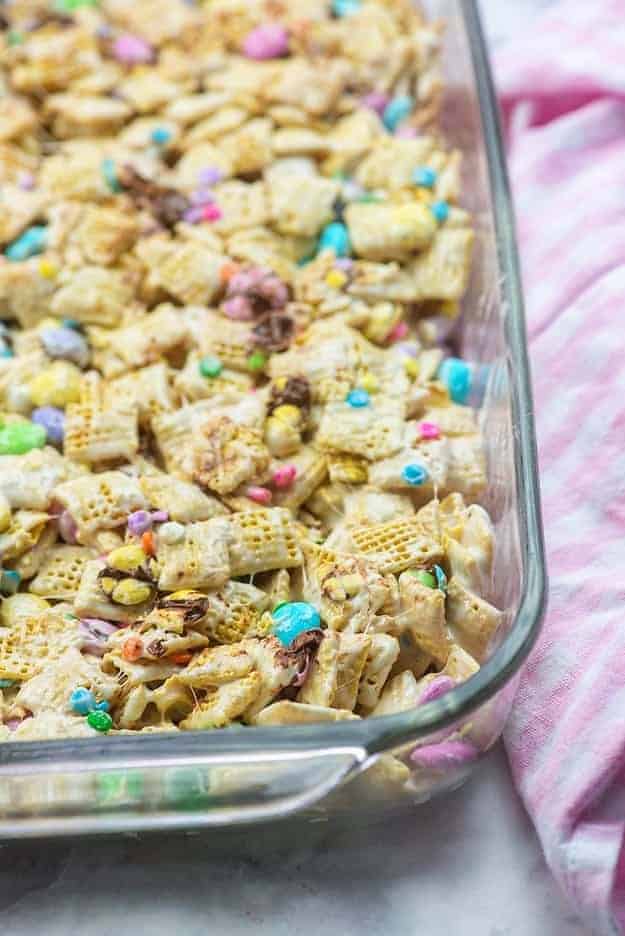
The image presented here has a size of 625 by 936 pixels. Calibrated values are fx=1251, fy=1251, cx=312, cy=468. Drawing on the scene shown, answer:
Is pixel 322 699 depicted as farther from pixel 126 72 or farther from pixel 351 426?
pixel 126 72

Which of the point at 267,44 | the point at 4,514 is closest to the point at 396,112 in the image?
the point at 267,44

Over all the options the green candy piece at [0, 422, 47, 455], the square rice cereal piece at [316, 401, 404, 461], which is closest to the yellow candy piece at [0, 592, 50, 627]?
the green candy piece at [0, 422, 47, 455]

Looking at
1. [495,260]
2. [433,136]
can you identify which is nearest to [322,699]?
[495,260]

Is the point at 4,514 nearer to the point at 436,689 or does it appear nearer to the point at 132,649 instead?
the point at 132,649

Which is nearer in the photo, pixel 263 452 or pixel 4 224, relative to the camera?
pixel 263 452

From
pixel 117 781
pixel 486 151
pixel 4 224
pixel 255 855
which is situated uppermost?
pixel 486 151

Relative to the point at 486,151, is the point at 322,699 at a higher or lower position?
lower
